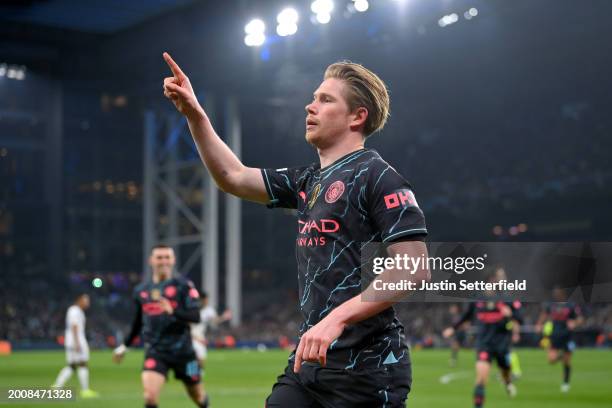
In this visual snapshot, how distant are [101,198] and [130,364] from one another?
32673mm

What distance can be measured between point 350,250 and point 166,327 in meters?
7.94

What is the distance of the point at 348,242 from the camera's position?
3.89 m

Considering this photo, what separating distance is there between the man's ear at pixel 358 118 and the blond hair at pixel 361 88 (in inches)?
0.5

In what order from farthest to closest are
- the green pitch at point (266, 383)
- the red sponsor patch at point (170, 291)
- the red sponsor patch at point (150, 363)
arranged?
1. the green pitch at point (266, 383)
2. the red sponsor patch at point (170, 291)
3. the red sponsor patch at point (150, 363)

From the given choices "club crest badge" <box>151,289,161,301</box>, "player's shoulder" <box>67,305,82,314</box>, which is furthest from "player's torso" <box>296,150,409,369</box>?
"player's shoulder" <box>67,305,82,314</box>

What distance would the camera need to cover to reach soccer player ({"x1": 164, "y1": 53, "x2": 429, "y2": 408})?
368 centimetres

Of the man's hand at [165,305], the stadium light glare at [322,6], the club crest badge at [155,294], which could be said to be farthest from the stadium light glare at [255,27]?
the man's hand at [165,305]

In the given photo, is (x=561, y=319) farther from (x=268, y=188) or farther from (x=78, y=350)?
(x=268, y=188)

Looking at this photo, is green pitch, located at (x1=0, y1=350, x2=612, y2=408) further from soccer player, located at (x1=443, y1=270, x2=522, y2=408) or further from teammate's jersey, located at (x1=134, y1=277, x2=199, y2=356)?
teammate's jersey, located at (x1=134, y1=277, x2=199, y2=356)

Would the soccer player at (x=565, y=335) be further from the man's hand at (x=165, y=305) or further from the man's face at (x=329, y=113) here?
the man's face at (x=329, y=113)

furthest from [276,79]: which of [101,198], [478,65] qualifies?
[101,198]

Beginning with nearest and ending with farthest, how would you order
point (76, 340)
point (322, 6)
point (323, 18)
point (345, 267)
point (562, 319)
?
1. point (345, 267)
2. point (76, 340)
3. point (562, 319)
4. point (322, 6)
5. point (323, 18)

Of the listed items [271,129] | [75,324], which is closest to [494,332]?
[75,324]

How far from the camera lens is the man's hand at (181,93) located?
4195 millimetres
